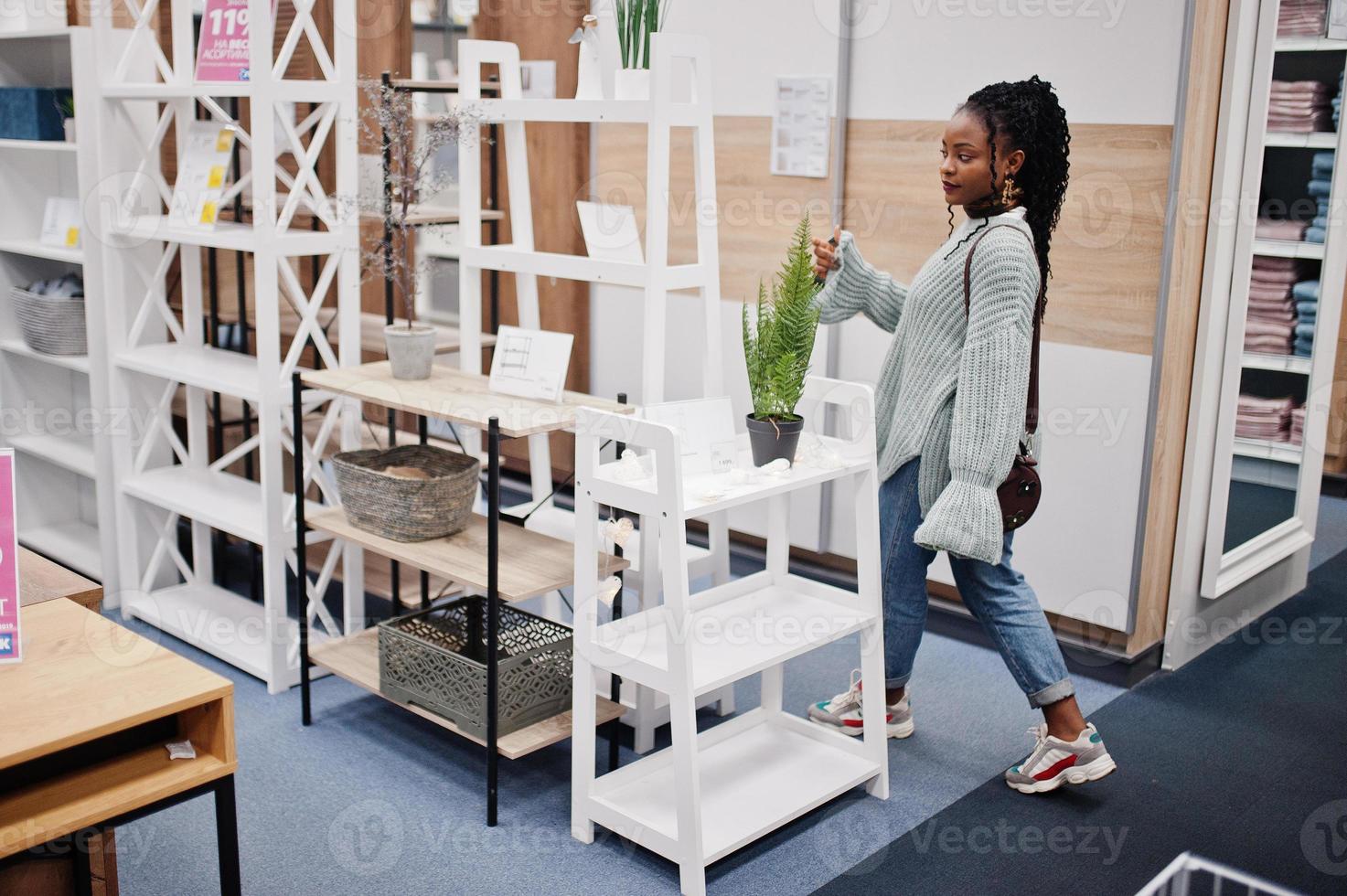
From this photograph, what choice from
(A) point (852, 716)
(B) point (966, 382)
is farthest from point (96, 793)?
(A) point (852, 716)

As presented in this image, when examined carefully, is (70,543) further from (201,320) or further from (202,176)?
(202,176)

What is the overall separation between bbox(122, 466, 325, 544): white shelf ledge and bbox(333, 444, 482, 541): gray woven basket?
0.28m

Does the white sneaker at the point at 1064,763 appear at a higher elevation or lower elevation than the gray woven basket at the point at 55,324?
lower

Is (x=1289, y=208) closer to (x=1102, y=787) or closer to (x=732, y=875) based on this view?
(x=1102, y=787)

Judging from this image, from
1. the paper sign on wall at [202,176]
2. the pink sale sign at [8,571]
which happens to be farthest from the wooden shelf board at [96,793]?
the paper sign on wall at [202,176]

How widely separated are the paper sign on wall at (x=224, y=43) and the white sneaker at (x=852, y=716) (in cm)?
218

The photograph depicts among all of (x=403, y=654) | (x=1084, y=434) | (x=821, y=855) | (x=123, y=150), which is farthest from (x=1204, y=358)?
(x=123, y=150)

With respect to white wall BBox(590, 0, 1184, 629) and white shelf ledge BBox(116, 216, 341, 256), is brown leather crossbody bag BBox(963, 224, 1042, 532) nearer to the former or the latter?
white wall BBox(590, 0, 1184, 629)

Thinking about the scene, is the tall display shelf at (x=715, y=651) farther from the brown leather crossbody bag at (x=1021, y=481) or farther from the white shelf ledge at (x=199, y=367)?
the white shelf ledge at (x=199, y=367)

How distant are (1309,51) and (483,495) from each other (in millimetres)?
3243

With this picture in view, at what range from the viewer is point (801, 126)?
12.8ft

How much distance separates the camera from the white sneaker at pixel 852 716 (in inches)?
124

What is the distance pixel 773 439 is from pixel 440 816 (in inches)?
43.1

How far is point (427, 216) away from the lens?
3.72 meters
